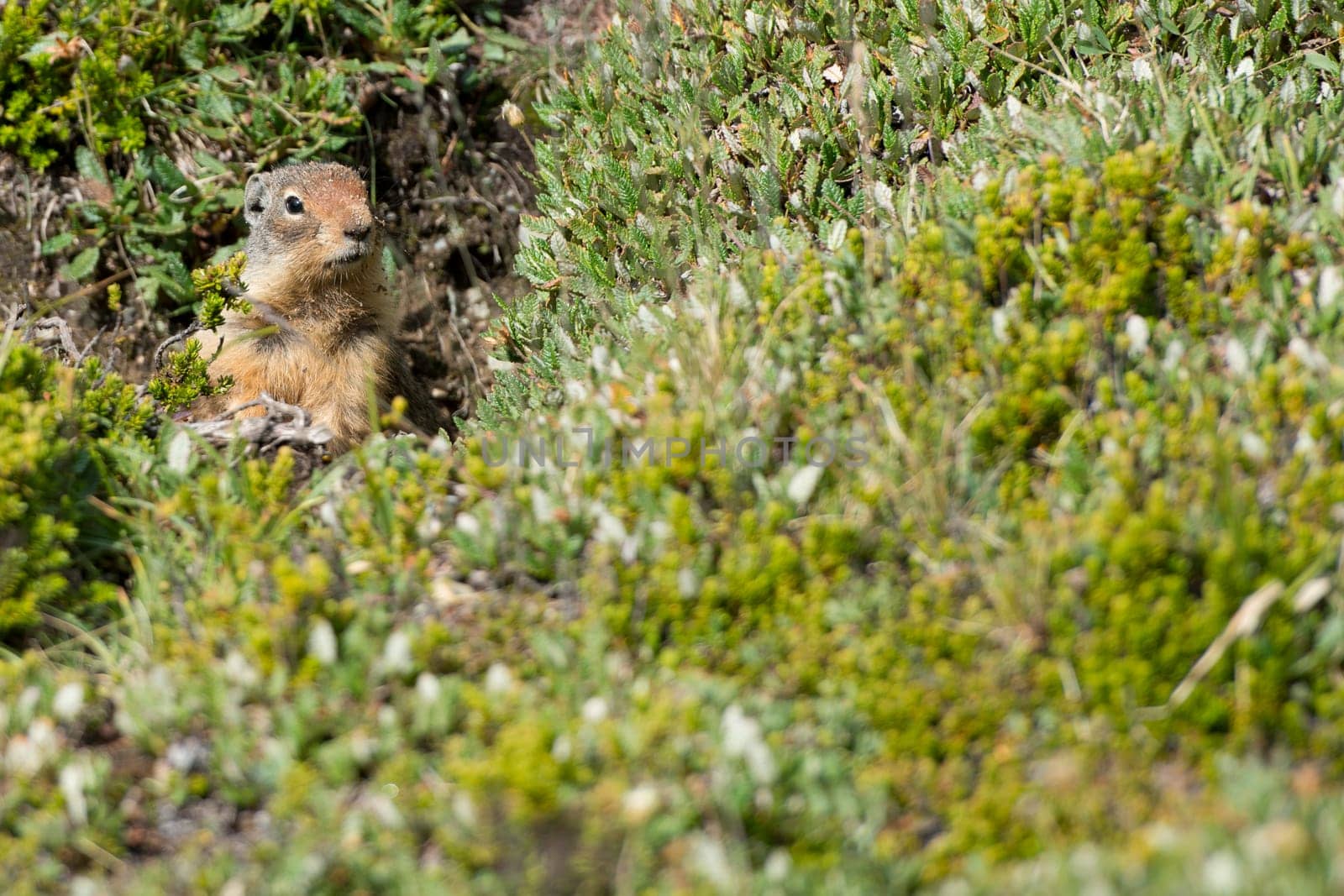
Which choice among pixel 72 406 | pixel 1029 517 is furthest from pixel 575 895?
pixel 72 406

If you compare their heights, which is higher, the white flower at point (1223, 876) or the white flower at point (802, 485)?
the white flower at point (1223, 876)

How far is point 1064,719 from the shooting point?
10.4 feet

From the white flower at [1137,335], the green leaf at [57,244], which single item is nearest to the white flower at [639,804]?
the white flower at [1137,335]

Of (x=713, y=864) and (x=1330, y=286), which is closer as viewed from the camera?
(x=713, y=864)

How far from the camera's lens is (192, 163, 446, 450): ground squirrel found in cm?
697

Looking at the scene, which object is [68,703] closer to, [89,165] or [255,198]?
[255,198]

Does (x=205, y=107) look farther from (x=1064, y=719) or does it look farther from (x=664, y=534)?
(x=1064, y=719)

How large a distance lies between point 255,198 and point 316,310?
77 cm

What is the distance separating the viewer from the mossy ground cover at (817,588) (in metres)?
3.02

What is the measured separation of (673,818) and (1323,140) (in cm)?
336

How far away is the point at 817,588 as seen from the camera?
11.5 ft

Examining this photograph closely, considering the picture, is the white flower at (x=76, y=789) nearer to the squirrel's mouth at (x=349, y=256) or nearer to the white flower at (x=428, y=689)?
the white flower at (x=428, y=689)

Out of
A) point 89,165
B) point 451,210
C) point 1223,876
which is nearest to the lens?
point 1223,876

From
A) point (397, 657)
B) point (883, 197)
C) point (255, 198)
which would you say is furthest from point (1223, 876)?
point (255, 198)
